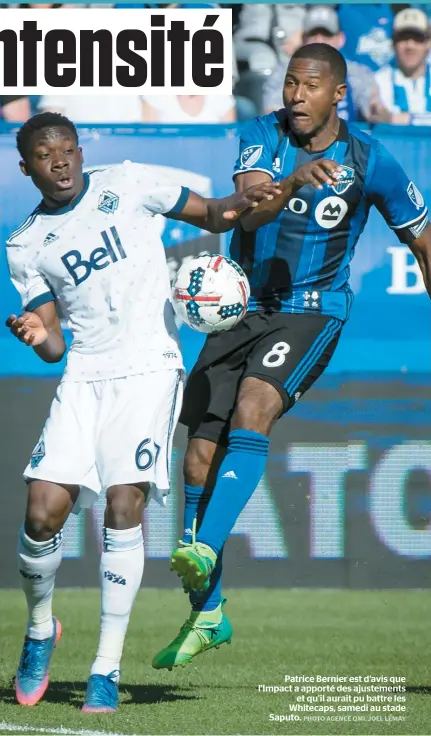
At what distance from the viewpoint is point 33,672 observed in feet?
18.7

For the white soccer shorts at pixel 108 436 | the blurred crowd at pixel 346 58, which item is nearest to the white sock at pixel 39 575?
the white soccer shorts at pixel 108 436

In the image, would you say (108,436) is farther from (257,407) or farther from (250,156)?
(250,156)

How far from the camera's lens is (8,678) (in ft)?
21.1

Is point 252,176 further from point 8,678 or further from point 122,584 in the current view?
point 8,678

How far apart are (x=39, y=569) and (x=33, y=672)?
17.6 inches

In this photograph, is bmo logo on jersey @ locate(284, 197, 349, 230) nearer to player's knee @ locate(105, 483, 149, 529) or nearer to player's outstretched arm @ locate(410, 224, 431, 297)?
player's outstretched arm @ locate(410, 224, 431, 297)

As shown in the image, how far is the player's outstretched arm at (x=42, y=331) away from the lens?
18.4 ft

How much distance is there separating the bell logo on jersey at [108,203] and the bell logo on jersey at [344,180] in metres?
1.01

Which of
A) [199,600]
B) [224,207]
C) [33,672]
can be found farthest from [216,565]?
[224,207]

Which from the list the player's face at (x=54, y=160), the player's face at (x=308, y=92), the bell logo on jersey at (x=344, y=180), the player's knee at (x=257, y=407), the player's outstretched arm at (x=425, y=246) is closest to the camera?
the player's face at (x=54, y=160)

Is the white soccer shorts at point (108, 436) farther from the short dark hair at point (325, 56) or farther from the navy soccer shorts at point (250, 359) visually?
the short dark hair at point (325, 56)

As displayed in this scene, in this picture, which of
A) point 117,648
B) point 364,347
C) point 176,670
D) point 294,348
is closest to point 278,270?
point 294,348

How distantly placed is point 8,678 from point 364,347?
11.8 ft

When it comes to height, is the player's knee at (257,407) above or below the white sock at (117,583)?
above
